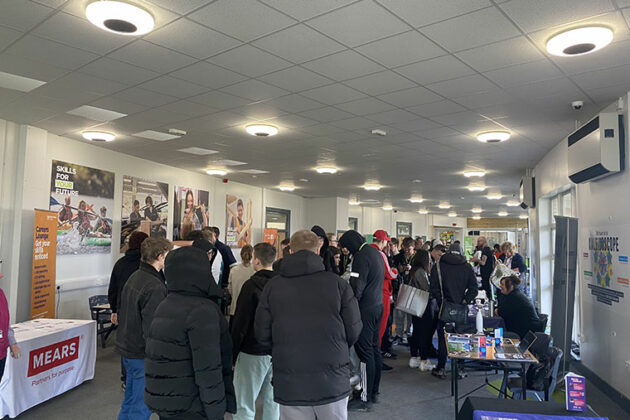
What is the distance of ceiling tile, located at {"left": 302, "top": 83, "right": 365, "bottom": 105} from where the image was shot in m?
4.33

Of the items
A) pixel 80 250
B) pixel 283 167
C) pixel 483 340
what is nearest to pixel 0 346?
pixel 483 340

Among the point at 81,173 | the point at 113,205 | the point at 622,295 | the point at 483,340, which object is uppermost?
the point at 81,173

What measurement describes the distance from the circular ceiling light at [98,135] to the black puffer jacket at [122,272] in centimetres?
286

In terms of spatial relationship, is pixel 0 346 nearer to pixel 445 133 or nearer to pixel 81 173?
pixel 81 173

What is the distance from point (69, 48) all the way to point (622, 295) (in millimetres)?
5571

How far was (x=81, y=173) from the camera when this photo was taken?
7215 millimetres

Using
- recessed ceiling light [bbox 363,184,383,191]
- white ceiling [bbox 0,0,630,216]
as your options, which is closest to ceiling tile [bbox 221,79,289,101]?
white ceiling [bbox 0,0,630,216]

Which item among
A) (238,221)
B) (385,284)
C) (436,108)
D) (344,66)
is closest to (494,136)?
(436,108)

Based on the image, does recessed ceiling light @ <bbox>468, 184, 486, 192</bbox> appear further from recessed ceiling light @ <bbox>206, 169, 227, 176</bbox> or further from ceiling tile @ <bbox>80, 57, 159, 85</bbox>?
ceiling tile @ <bbox>80, 57, 159, 85</bbox>

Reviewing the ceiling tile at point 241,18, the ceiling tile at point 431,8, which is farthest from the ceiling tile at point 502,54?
the ceiling tile at point 241,18

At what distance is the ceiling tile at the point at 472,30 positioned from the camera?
2.86m

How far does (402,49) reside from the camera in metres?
3.40

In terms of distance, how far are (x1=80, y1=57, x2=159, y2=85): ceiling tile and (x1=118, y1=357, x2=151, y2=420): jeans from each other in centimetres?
248

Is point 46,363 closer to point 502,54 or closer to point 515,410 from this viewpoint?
point 515,410
